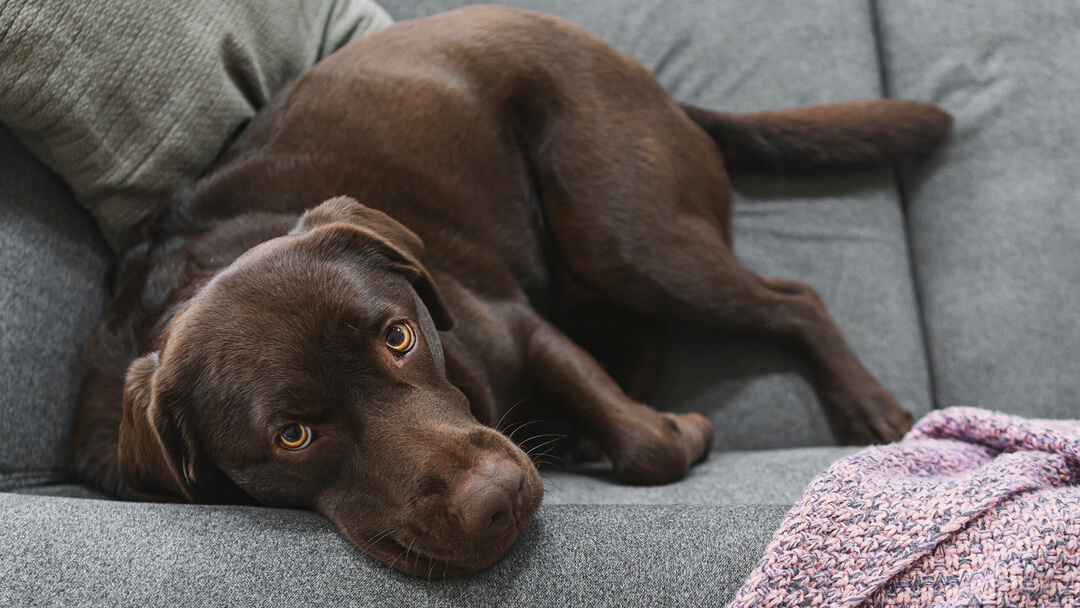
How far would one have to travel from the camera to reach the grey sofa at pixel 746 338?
1.02m

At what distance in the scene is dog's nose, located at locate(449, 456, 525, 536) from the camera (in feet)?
3.39

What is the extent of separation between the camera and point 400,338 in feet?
4.08

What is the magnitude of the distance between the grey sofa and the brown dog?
8cm

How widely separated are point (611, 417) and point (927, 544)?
0.78 m

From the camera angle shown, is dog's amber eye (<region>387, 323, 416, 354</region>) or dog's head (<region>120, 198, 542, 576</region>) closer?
dog's head (<region>120, 198, 542, 576</region>)

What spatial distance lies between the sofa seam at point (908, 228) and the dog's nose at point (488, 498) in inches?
58.6

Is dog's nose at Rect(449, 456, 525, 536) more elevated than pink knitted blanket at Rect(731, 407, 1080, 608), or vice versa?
pink knitted blanket at Rect(731, 407, 1080, 608)

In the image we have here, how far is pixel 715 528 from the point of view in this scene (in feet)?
3.56

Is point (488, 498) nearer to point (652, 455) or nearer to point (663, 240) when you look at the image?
point (652, 455)

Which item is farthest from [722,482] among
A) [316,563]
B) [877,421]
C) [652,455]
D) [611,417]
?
[316,563]

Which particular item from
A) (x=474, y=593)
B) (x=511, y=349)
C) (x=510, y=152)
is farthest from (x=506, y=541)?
(x=510, y=152)

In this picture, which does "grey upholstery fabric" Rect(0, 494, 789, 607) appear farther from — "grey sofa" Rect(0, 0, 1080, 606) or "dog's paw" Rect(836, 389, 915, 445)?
"dog's paw" Rect(836, 389, 915, 445)

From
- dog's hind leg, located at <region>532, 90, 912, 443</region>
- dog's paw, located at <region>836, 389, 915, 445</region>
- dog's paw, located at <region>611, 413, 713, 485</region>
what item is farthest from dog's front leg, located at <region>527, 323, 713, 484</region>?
dog's paw, located at <region>836, 389, 915, 445</region>

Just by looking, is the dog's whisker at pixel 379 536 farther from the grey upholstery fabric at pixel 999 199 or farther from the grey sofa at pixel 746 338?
the grey upholstery fabric at pixel 999 199
